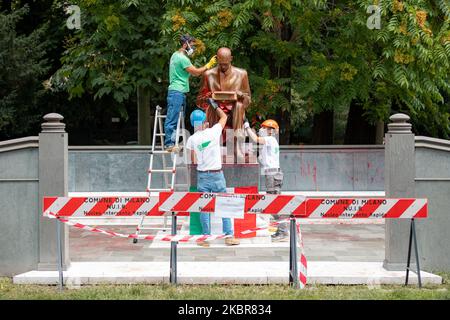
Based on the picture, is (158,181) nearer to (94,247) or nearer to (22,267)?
(94,247)

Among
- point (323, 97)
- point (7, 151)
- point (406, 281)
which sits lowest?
point (406, 281)

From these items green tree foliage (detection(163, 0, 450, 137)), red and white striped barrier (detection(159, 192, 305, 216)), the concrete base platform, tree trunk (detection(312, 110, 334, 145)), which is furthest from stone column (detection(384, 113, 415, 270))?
tree trunk (detection(312, 110, 334, 145))

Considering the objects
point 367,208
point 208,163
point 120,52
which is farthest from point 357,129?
point 367,208

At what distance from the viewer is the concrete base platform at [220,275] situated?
9117 mm

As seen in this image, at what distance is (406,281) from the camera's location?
908 centimetres

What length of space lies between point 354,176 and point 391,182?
953 cm

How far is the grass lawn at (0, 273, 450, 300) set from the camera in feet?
26.7

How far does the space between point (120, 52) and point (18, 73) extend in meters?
4.48

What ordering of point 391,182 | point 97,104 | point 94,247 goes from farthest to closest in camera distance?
point 97,104 < point 94,247 < point 391,182

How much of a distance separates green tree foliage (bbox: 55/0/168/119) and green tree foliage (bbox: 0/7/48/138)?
7.77 feet

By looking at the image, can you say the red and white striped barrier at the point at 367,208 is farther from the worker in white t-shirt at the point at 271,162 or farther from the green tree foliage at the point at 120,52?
the green tree foliage at the point at 120,52

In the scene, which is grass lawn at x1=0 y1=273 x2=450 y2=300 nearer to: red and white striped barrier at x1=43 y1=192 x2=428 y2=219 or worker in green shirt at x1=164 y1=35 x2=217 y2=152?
red and white striped barrier at x1=43 y1=192 x2=428 y2=219

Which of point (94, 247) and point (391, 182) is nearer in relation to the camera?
point (391, 182)

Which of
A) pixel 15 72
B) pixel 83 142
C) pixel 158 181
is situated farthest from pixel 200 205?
pixel 83 142
